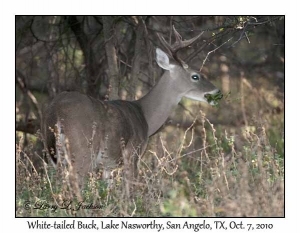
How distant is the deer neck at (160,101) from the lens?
29.9 feet

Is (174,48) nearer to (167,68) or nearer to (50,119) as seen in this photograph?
(167,68)

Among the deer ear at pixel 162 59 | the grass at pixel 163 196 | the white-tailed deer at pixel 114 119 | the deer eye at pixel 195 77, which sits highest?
the deer ear at pixel 162 59

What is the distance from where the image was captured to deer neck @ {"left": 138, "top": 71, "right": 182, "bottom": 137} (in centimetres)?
912

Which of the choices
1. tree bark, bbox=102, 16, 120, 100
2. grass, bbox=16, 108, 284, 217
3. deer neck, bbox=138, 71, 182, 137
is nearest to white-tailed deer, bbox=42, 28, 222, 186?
deer neck, bbox=138, 71, 182, 137

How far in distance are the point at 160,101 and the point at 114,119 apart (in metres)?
1.30

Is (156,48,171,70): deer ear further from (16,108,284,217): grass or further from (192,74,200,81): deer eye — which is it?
(16,108,284,217): grass

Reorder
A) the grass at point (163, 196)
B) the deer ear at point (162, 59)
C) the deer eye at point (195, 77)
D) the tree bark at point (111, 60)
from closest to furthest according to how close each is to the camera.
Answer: the grass at point (163, 196) → the deer ear at point (162, 59) → the deer eye at point (195, 77) → the tree bark at point (111, 60)

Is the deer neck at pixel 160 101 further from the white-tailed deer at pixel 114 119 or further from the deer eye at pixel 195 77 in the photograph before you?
the deer eye at pixel 195 77

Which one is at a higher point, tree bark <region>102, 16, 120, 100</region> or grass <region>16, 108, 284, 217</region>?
tree bark <region>102, 16, 120, 100</region>

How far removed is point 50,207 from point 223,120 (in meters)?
7.39

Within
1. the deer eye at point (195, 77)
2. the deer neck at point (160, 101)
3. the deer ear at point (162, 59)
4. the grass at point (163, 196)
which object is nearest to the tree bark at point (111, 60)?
the deer neck at point (160, 101)

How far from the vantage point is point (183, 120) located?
1216 centimetres

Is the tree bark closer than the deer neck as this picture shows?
No

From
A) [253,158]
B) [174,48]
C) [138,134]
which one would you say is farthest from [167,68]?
[253,158]
